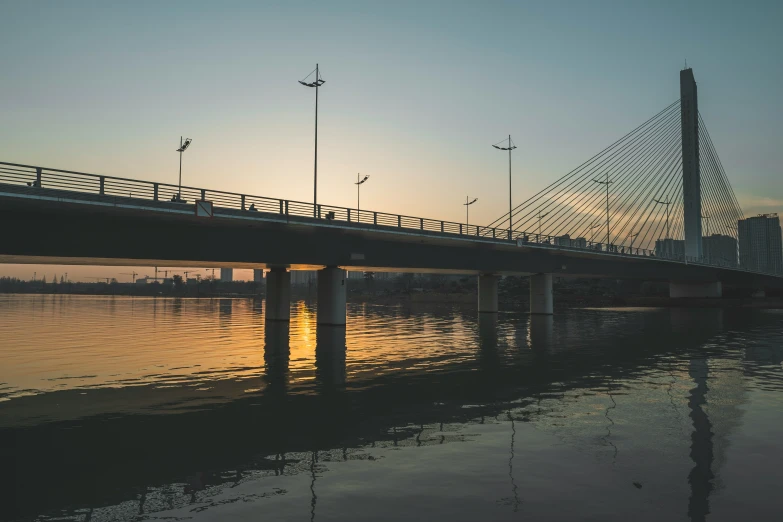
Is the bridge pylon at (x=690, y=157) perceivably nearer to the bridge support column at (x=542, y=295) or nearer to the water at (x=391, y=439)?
the bridge support column at (x=542, y=295)

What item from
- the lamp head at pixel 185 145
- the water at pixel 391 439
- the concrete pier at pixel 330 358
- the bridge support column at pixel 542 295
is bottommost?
the concrete pier at pixel 330 358

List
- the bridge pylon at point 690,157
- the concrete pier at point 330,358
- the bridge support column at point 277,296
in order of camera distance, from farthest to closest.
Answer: the bridge pylon at point 690,157
the bridge support column at point 277,296
the concrete pier at point 330,358

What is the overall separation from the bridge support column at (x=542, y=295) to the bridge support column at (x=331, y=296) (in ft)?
126

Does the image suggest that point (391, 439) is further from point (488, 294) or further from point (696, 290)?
point (696, 290)

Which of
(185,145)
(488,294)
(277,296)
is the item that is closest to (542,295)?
(488,294)

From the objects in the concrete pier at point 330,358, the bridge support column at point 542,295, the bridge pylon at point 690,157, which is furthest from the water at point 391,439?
the bridge pylon at point 690,157

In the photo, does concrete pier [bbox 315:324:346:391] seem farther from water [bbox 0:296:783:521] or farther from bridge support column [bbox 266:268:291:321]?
bridge support column [bbox 266:268:291:321]

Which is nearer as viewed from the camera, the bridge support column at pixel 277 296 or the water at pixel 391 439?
the water at pixel 391 439

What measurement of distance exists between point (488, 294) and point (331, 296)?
40.0 metres

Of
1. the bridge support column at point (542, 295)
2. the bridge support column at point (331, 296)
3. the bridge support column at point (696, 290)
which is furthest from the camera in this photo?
the bridge support column at point (696, 290)

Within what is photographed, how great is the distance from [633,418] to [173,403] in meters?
14.0

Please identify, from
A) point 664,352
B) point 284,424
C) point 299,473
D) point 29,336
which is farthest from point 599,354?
point 29,336

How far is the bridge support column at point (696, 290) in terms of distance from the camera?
115m

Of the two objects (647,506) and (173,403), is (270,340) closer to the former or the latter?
(173,403)
